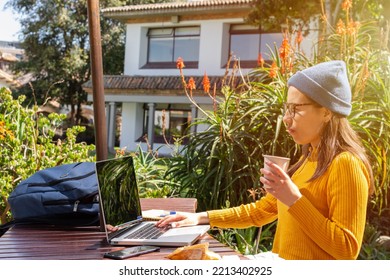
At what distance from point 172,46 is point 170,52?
158 millimetres

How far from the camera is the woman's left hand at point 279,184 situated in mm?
1109

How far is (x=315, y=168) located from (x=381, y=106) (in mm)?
1613

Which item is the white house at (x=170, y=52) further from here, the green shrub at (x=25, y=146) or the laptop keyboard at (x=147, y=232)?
the laptop keyboard at (x=147, y=232)

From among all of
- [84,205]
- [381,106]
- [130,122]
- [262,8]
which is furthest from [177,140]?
[130,122]

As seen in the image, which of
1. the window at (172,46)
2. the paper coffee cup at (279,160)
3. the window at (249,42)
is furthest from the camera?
the window at (172,46)

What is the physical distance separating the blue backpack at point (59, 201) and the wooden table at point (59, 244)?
0.02 metres

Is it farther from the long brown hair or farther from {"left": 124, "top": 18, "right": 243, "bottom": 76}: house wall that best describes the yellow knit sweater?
{"left": 124, "top": 18, "right": 243, "bottom": 76}: house wall

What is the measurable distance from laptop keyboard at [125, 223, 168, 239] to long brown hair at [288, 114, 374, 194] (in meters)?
0.35

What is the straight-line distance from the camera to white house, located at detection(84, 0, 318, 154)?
10.4m

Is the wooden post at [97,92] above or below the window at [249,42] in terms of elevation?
below

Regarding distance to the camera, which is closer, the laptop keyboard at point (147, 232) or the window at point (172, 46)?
the laptop keyboard at point (147, 232)

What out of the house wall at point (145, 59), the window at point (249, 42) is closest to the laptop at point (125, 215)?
the house wall at point (145, 59)

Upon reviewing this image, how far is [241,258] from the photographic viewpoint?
1.19 meters

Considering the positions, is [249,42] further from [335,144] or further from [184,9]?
[335,144]
